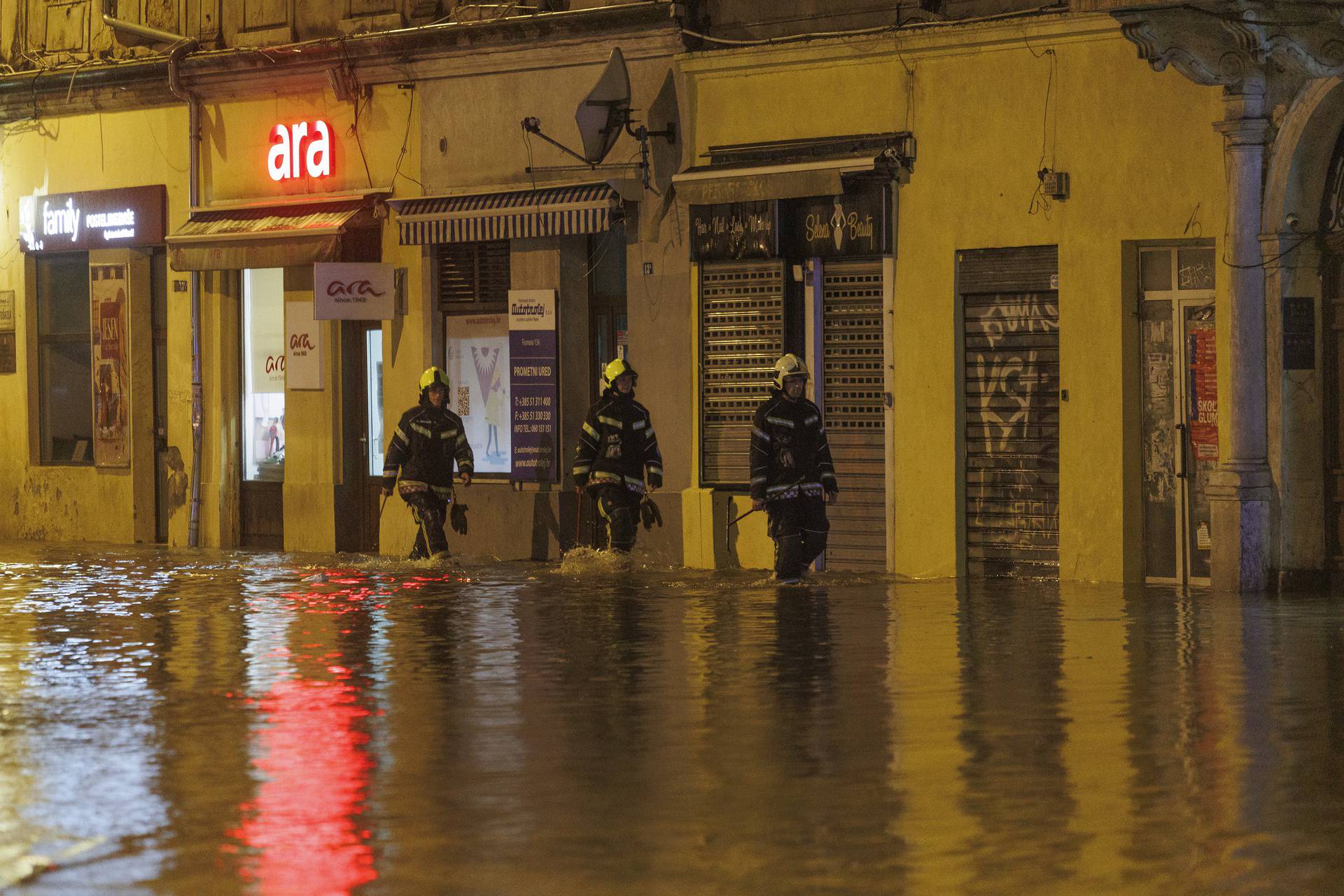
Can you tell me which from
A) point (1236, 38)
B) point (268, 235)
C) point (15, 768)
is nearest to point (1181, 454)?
point (1236, 38)

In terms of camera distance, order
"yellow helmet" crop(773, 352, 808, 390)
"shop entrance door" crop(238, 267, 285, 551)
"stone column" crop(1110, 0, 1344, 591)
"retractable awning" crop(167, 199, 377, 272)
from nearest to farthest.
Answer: "stone column" crop(1110, 0, 1344, 591) → "yellow helmet" crop(773, 352, 808, 390) → "retractable awning" crop(167, 199, 377, 272) → "shop entrance door" crop(238, 267, 285, 551)

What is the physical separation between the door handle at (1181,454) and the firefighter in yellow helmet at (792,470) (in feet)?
9.39

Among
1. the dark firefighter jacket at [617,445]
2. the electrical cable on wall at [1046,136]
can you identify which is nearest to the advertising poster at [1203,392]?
the electrical cable on wall at [1046,136]

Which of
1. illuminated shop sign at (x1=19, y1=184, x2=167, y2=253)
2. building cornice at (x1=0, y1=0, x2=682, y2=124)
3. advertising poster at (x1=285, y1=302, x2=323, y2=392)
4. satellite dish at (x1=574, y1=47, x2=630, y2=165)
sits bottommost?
advertising poster at (x1=285, y1=302, x2=323, y2=392)

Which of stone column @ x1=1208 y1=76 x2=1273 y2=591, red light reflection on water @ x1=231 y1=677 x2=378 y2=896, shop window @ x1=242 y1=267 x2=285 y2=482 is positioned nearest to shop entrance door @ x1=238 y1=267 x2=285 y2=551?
shop window @ x1=242 y1=267 x2=285 y2=482

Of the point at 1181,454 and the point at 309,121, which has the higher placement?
the point at 309,121

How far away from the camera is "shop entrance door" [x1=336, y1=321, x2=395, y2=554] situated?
23.1 meters

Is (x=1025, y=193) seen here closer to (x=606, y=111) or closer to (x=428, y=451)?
(x=606, y=111)

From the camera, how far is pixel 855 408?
19500 mm

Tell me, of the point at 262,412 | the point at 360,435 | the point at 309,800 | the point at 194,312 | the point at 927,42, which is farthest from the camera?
the point at 262,412

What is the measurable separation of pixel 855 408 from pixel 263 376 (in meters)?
7.91

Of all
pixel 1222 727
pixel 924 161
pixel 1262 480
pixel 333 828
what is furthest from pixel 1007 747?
pixel 924 161

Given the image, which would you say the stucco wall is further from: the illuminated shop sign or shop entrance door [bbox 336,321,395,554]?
shop entrance door [bbox 336,321,395,554]

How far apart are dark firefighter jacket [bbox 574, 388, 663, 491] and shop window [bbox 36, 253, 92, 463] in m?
8.75
